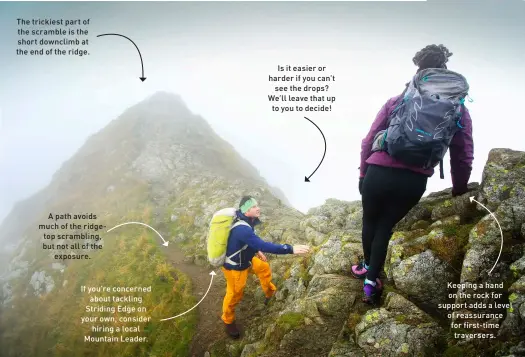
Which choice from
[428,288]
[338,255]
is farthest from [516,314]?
[338,255]

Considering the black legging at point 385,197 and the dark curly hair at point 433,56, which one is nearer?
the black legging at point 385,197

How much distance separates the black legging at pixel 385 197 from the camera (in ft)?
14.5

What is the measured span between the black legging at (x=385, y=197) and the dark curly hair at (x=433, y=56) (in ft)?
6.77

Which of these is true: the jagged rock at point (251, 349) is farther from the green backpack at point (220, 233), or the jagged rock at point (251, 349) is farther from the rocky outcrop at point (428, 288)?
the green backpack at point (220, 233)

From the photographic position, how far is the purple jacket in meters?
4.47

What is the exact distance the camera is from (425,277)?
5605 millimetres

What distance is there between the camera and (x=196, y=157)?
3341 cm

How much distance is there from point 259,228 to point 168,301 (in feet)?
19.8

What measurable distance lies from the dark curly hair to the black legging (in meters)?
2.06

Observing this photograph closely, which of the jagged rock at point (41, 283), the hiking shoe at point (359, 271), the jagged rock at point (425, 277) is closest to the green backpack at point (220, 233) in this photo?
the hiking shoe at point (359, 271)

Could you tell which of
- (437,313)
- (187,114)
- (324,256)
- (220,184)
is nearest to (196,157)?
(220,184)

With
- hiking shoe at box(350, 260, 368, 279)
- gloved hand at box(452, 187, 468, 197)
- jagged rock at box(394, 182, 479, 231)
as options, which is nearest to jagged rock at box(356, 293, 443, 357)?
hiking shoe at box(350, 260, 368, 279)

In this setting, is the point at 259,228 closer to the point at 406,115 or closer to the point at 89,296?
the point at 89,296

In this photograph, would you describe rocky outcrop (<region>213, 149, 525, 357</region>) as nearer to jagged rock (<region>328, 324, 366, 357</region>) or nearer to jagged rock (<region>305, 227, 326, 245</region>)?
jagged rock (<region>328, 324, 366, 357</region>)
